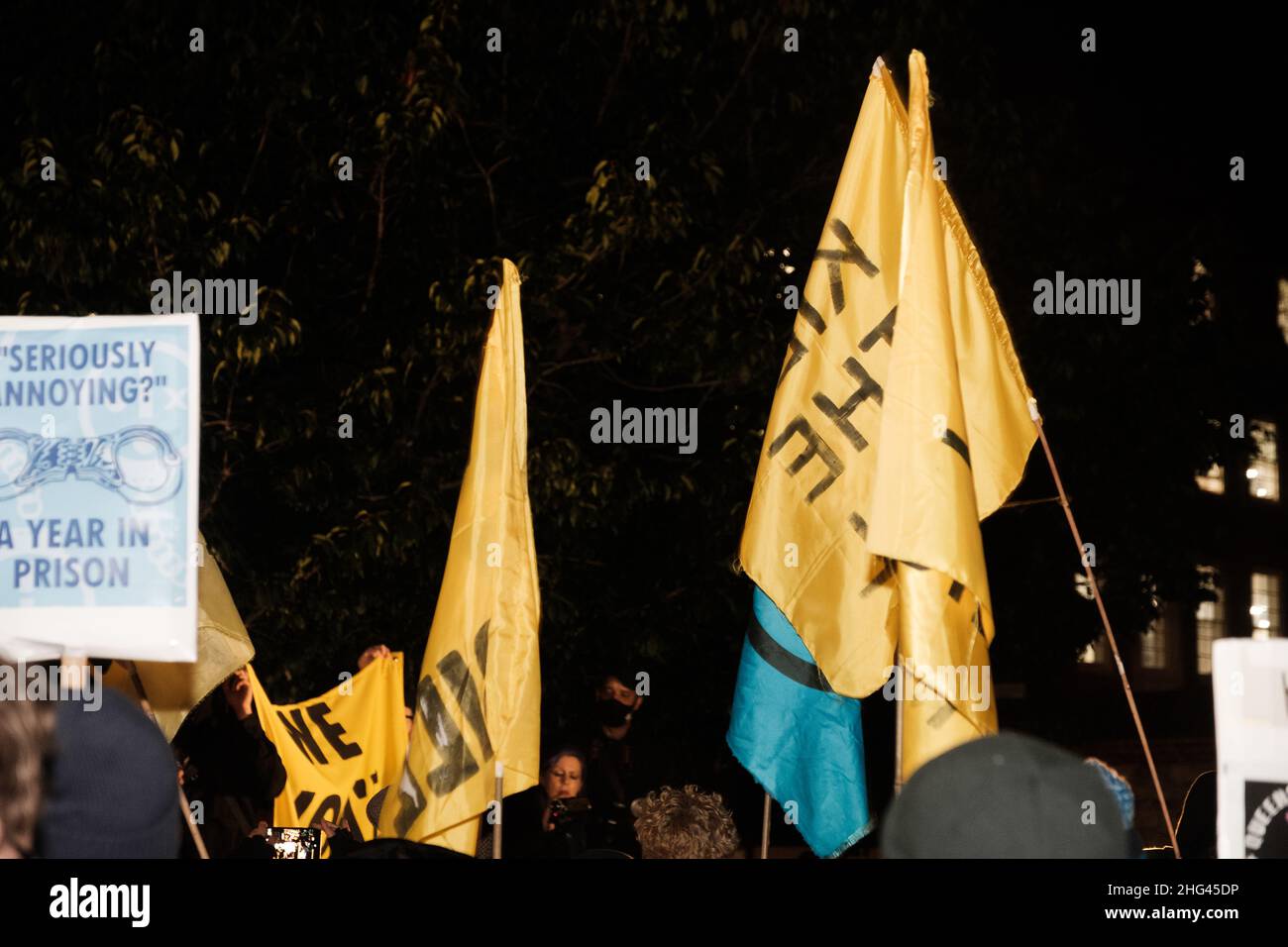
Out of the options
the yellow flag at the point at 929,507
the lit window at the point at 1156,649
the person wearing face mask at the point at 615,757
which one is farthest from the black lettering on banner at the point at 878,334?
the lit window at the point at 1156,649

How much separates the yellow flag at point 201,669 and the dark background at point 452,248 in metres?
4.26

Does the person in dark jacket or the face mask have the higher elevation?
the face mask

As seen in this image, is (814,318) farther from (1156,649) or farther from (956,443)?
(1156,649)

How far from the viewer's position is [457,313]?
383 inches

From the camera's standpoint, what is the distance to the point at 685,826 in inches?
197

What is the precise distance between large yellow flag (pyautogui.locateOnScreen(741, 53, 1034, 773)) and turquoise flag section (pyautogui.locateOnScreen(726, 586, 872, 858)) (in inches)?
13.6

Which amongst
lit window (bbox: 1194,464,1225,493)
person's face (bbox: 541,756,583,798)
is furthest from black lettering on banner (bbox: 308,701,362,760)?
lit window (bbox: 1194,464,1225,493)

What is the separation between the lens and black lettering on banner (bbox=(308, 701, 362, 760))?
7.21 m

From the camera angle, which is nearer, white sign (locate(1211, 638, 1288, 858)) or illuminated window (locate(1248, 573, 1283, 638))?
white sign (locate(1211, 638, 1288, 858))

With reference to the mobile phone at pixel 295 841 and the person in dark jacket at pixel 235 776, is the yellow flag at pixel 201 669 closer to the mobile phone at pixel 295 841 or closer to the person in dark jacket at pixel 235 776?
the mobile phone at pixel 295 841

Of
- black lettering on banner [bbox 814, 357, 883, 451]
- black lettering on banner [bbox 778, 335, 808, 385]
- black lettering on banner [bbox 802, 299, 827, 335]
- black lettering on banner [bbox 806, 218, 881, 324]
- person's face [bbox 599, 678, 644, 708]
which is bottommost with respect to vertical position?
person's face [bbox 599, 678, 644, 708]

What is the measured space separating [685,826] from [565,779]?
2.06 meters

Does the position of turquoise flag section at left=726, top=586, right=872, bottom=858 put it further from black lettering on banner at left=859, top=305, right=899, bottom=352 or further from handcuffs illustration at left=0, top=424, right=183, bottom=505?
handcuffs illustration at left=0, top=424, right=183, bottom=505

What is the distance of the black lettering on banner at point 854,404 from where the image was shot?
213 inches
